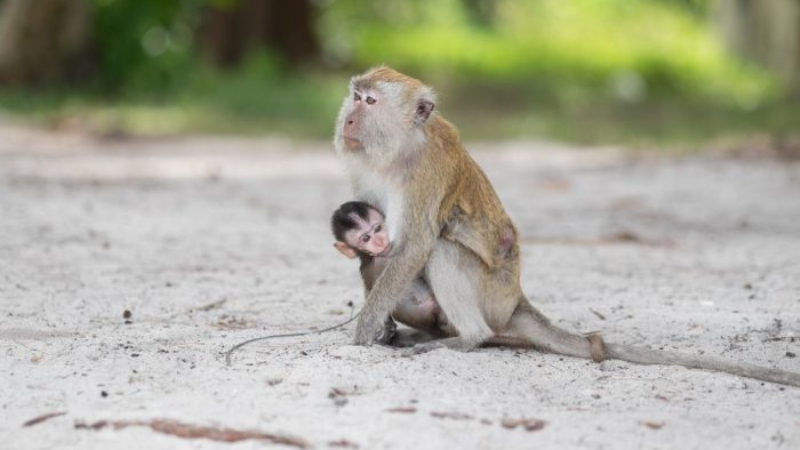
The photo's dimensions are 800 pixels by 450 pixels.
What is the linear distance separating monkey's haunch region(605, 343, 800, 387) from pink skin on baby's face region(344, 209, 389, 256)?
3.55ft

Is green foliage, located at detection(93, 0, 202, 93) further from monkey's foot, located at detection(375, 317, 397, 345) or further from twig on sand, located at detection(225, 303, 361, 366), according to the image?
monkey's foot, located at detection(375, 317, 397, 345)

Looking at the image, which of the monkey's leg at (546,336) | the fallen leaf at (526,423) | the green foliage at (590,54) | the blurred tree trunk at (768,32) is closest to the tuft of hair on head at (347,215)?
the monkey's leg at (546,336)

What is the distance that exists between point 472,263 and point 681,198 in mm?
5908

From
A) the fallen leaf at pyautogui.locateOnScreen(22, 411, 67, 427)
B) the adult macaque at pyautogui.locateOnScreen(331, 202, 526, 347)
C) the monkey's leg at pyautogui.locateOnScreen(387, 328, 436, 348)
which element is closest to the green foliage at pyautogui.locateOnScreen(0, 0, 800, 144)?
the monkey's leg at pyautogui.locateOnScreen(387, 328, 436, 348)

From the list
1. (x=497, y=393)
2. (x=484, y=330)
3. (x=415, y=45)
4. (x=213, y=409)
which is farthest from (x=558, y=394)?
(x=415, y=45)

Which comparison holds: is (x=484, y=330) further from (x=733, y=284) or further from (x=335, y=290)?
(x=733, y=284)

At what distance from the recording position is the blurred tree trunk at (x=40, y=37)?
59.0 ft

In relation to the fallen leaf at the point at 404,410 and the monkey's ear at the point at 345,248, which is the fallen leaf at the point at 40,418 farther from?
the monkey's ear at the point at 345,248

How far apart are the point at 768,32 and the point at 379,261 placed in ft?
65.7

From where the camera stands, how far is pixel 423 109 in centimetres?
595

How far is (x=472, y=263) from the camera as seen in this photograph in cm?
586

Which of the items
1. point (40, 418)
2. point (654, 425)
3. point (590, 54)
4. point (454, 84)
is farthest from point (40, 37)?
point (654, 425)

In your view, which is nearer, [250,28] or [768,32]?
[250,28]

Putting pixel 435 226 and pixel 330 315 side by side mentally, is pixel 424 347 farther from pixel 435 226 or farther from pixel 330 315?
pixel 330 315
